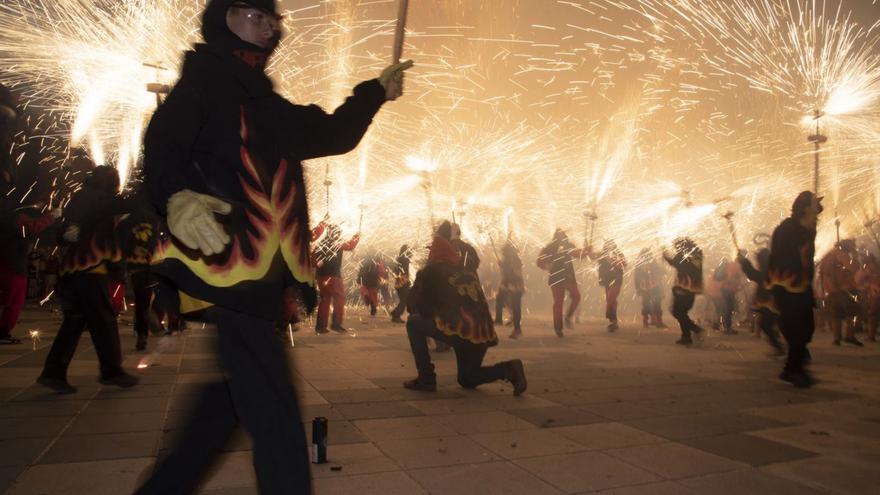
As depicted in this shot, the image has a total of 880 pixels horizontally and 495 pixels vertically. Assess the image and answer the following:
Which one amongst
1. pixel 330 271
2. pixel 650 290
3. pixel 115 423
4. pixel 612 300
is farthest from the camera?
pixel 650 290

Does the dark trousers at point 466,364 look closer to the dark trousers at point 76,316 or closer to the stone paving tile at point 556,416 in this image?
the stone paving tile at point 556,416

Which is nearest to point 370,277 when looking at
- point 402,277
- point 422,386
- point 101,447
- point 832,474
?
point 402,277

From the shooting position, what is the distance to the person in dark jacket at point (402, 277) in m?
13.8

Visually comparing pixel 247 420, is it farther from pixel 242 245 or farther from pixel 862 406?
pixel 862 406

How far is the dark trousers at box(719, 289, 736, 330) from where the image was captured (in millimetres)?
13359

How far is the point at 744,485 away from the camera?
3.52 metres

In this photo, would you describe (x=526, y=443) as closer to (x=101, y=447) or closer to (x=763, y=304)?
(x=101, y=447)

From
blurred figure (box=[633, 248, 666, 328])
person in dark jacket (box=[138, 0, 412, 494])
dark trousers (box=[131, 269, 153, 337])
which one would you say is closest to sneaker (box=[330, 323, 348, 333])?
dark trousers (box=[131, 269, 153, 337])

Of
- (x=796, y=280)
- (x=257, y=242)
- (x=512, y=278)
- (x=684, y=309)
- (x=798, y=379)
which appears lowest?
(x=798, y=379)

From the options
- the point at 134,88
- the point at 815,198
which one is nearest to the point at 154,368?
the point at 815,198

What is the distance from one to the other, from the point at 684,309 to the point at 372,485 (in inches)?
339

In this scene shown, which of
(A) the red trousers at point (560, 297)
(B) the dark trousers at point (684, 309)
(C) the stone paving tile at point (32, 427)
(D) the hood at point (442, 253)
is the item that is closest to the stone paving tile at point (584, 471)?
(D) the hood at point (442, 253)

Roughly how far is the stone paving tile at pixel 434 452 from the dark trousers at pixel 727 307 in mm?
10615

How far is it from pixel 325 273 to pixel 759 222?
14.1 meters
